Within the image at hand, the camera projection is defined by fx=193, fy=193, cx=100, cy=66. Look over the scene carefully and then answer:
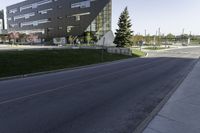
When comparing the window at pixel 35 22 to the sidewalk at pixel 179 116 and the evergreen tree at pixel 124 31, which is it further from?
the sidewalk at pixel 179 116

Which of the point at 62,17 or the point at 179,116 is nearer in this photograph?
the point at 179,116

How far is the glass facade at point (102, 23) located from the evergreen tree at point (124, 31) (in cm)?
2508

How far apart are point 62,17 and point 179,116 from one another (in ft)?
268

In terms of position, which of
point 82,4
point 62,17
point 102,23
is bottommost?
point 102,23

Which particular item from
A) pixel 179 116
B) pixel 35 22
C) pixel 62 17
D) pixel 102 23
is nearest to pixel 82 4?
pixel 102 23

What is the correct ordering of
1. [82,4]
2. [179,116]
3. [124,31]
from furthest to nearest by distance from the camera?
[82,4] → [124,31] → [179,116]

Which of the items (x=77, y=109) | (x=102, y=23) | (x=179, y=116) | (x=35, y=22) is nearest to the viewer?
(x=179, y=116)

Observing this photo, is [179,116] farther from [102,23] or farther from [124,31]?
[102,23]

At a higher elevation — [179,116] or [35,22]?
[35,22]

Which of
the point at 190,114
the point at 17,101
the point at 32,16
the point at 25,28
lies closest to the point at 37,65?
the point at 17,101

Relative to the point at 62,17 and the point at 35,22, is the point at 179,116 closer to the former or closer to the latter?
the point at 62,17

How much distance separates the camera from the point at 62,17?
82.2m

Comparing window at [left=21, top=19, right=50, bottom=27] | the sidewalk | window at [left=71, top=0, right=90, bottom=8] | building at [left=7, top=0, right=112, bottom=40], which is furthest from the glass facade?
the sidewalk

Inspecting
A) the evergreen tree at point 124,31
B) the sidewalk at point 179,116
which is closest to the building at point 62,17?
the evergreen tree at point 124,31
